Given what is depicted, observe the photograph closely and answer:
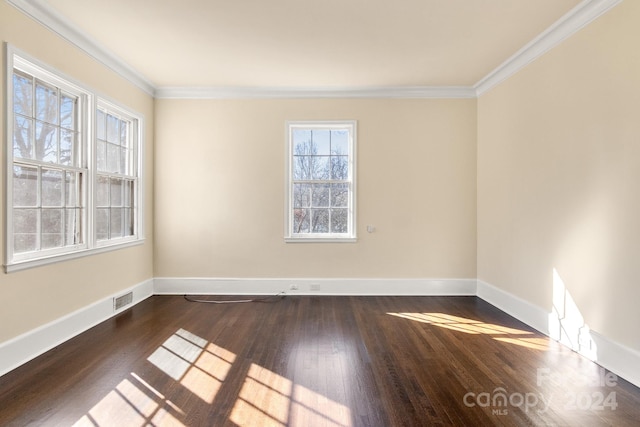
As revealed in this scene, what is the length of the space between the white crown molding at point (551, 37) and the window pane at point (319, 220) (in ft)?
8.93

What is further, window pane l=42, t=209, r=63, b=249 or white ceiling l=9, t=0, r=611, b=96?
window pane l=42, t=209, r=63, b=249

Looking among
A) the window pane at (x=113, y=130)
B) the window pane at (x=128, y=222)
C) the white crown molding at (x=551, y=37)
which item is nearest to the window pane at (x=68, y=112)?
the window pane at (x=113, y=130)

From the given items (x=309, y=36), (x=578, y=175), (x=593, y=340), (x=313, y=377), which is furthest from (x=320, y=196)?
(x=593, y=340)

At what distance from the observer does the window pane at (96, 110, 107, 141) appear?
3.81 m

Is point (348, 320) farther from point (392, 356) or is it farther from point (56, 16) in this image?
point (56, 16)

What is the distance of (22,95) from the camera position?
282 cm

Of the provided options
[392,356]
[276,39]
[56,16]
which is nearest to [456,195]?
[392,356]

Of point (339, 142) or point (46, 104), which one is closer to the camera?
point (46, 104)

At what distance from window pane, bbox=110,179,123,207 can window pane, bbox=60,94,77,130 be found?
0.87 metres

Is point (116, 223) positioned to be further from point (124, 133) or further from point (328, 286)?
point (328, 286)

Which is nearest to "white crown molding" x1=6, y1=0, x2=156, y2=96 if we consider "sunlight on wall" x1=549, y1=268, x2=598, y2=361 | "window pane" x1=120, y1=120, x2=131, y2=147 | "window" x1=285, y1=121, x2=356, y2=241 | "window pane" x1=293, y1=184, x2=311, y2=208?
"window pane" x1=120, y1=120, x2=131, y2=147

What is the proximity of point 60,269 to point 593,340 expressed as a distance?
4.59m

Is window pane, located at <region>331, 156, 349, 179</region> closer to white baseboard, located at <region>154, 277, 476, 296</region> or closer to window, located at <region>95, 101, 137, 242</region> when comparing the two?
white baseboard, located at <region>154, 277, 476, 296</region>

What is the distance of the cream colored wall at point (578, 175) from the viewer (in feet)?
8.36
